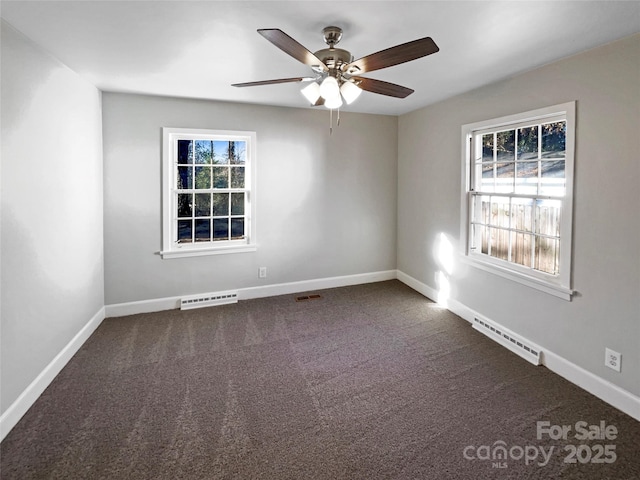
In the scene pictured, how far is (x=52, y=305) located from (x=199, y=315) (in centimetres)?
146

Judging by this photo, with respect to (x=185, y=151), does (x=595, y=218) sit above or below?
Answer: below

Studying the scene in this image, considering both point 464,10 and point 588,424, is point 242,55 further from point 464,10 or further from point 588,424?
point 588,424

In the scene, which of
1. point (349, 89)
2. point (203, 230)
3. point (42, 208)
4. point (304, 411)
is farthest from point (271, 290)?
point (349, 89)

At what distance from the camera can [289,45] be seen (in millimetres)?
1729

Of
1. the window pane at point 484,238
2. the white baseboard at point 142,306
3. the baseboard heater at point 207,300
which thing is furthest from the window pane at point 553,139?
the white baseboard at point 142,306

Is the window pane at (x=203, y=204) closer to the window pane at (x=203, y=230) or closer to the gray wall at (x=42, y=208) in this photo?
the window pane at (x=203, y=230)

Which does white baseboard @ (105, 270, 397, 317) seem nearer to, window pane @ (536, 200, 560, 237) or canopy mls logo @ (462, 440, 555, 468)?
window pane @ (536, 200, 560, 237)

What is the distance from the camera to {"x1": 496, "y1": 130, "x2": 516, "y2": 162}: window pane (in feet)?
10.4

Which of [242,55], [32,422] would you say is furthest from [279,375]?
[242,55]

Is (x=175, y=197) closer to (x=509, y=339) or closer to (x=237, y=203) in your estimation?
(x=237, y=203)

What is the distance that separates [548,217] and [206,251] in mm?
3564

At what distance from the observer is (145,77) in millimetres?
3078

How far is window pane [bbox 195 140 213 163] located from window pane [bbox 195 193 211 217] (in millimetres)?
424

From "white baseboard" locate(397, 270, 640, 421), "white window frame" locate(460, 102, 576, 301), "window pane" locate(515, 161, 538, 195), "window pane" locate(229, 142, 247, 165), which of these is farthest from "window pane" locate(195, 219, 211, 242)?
"white baseboard" locate(397, 270, 640, 421)
